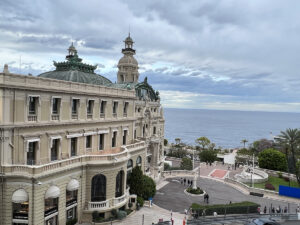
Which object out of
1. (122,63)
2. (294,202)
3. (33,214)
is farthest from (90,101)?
(294,202)

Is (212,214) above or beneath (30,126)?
beneath

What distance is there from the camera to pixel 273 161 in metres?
56.1

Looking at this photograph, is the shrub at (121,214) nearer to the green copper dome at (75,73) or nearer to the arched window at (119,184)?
the arched window at (119,184)

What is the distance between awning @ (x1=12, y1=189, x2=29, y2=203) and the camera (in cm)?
2069

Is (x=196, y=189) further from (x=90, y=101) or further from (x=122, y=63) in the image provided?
(x=122, y=63)

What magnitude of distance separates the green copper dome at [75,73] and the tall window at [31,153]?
1185 centimetres

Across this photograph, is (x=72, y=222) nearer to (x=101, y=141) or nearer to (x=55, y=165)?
(x=55, y=165)


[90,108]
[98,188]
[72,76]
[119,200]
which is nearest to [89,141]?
[90,108]

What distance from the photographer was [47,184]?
22.0 meters

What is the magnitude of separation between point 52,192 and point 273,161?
164ft

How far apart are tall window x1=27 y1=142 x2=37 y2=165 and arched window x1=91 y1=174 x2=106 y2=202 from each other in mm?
6571

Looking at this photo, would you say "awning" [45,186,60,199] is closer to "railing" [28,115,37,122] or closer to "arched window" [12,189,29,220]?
"arched window" [12,189,29,220]

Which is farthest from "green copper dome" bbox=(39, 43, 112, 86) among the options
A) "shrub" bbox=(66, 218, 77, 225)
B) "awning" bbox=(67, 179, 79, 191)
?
"shrub" bbox=(66, 218, 77, 225)

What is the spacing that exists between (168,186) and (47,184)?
27179 mm
